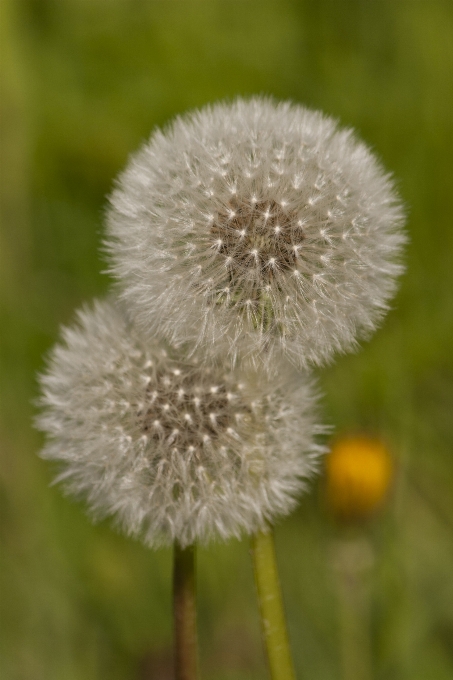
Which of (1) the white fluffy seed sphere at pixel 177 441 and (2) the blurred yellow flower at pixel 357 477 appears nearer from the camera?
(1) the white fluffy seed sphere at pixel 177 441

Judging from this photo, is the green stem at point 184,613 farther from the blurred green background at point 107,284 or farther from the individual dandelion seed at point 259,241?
the blurred green background at point 107,284

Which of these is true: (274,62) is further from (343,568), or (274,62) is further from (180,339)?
(180,339)

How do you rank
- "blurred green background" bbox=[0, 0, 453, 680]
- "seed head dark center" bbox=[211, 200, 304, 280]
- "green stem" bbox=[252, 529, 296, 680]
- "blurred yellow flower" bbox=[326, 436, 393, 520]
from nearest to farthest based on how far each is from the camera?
"green stem" bbox=[252, 529, 296, 680] → "seed head dark center" bbox=[211, 200, 304, 280] → "blurred yellow flower" bbox=[326, 436, 393, 520] → "blurred green background" bbox=[0, 0, 453, 680]

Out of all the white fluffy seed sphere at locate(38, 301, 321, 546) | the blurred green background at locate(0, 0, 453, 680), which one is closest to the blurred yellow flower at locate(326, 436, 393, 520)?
the blurred green background at locate(0, 0, 453, 680)

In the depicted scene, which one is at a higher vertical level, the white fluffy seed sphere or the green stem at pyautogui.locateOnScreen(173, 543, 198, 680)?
the white fluffy seed sphere

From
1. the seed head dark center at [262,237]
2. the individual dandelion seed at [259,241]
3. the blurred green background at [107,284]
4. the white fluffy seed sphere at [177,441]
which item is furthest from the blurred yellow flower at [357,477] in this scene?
the seed head dark center at [262,237]

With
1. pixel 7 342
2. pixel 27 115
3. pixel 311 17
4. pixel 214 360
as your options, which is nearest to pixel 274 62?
pixel 311 17

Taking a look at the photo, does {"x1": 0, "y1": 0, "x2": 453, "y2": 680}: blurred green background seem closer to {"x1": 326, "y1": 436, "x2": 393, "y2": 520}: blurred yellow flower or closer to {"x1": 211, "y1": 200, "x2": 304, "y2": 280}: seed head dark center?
{"x1": 326, "y1": 436, "x2": 393, "y2": 520}: blurred yellow flower
